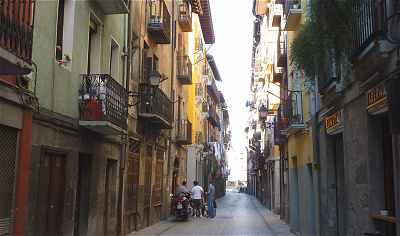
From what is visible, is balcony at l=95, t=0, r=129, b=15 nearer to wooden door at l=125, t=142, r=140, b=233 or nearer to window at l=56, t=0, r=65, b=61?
window at l=56, t=0, r=65, b=61

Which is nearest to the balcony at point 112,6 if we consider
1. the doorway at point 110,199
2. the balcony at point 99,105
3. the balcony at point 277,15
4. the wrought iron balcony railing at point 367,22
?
the balcony at point 99,105

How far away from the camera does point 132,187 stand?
17812mm

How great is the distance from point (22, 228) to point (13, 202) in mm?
556

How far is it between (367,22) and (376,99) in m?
1.25

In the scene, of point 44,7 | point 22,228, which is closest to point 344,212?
point 22,228

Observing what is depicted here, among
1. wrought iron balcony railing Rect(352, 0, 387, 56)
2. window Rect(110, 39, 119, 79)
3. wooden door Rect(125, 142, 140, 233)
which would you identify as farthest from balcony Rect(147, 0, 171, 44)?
wrought iron balcony railing Rect(352, 0, 387, 56)

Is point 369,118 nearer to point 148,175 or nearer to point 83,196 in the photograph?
point 83,196

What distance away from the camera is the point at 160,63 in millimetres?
22547

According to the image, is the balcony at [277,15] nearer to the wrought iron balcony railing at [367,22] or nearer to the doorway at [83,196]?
the doorway at [83,196]

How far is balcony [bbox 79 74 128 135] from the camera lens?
12.3 metres

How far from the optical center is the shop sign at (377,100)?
8280 millimetres

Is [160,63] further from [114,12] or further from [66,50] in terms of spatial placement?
[66,50]

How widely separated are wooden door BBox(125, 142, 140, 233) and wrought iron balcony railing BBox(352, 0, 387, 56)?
10.1 metres

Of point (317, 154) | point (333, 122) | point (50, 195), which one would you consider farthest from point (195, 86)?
point (50, 195)
